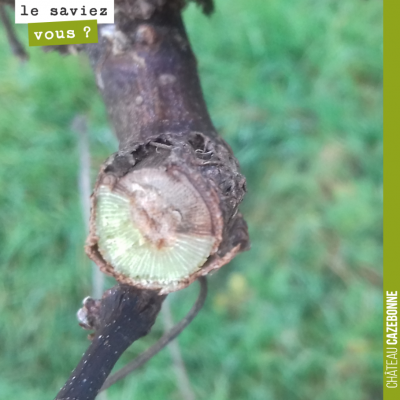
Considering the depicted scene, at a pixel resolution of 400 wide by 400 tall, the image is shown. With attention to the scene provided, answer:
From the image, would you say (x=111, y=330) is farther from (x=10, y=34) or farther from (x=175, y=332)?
(x=10, y=34)

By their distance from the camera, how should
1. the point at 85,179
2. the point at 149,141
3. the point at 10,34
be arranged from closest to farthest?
the point at 149,141 → the point at 10,34 → the point at 85,179

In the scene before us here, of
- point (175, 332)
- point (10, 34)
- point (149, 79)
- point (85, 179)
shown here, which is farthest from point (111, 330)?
point (85, 179)

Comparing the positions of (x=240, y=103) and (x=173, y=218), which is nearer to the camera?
(x=173, y=218)

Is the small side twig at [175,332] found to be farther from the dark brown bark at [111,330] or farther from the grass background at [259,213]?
the grass background at [259,213]

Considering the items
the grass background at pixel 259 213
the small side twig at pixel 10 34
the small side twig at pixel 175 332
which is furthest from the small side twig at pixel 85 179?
the small side twig at pixel 175 332

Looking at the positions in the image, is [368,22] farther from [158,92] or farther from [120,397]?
[120,397]

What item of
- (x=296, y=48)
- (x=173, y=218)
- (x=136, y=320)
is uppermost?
(x=296, y=48)

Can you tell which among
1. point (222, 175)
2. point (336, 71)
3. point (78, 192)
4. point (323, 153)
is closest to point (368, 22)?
point (336, 71)

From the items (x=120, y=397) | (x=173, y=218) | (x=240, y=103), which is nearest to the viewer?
(x=173, y=218)
